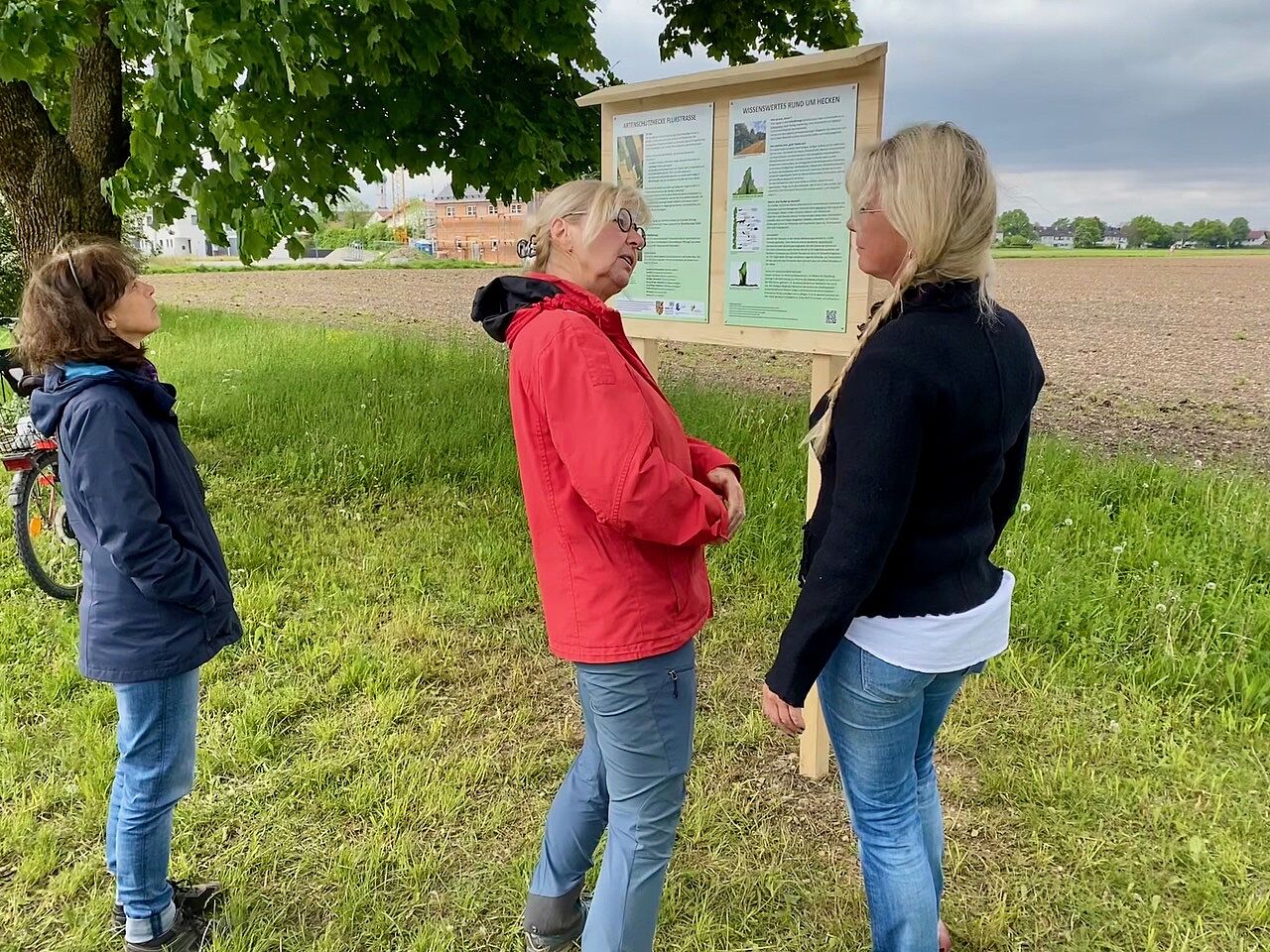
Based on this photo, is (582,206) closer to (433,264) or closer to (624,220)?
(624,220)

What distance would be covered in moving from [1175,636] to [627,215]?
10.9 ft

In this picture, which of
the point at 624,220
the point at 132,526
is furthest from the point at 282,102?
the point at 624,220

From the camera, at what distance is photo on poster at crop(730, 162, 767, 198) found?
2.83 meters

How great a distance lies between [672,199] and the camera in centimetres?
313

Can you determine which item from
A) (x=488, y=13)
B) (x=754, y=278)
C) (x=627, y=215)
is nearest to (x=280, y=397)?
(x=488, y=13)

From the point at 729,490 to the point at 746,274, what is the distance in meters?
1.17

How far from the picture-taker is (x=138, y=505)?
1997 mm

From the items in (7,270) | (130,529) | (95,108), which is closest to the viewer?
(130,529)

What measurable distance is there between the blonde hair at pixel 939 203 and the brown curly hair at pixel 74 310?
1.73 meters

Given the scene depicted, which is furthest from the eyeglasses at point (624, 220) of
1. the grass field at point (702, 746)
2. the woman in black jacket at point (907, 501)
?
the grass field at point (702, 746)

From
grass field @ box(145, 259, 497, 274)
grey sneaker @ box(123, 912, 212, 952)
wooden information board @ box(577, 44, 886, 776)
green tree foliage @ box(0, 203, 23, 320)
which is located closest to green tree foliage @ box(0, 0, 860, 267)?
wooden information board @ box(577, 44, 886, 776)

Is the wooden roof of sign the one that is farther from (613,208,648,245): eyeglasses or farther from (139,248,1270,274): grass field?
(139,248,1270,274): grass field

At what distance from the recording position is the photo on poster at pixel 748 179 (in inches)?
111

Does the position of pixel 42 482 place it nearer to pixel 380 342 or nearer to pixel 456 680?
pixel 456 680
